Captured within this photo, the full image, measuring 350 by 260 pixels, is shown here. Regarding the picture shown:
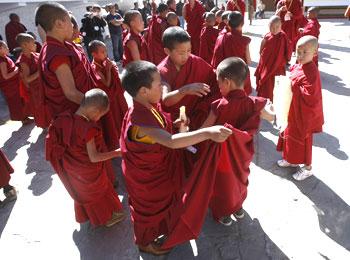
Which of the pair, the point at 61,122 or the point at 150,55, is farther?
the point at 150,55

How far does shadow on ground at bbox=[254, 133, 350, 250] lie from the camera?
262 cm

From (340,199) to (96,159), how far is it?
2.18 m

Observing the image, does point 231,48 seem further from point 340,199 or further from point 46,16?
point 46,16

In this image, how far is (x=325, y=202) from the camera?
296 cm

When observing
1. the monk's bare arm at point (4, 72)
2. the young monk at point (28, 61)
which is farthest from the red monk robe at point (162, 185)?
the monk's bare arm at point (4, 72)

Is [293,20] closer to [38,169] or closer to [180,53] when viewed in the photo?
[180,53]

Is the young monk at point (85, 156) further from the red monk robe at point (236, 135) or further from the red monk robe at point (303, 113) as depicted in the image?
the red monk robe at point (303, 113)

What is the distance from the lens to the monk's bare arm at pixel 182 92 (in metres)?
2.26

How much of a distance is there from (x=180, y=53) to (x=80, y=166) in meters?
1.16

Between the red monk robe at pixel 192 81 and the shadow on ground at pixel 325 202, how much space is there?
50.5 inches

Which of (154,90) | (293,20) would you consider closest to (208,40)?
(293,20)

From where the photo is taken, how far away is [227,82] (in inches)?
90.1

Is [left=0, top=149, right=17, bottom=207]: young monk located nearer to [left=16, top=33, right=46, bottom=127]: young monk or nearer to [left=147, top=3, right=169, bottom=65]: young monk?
[left=16, top=33, right=46, bottom=127]: young monk

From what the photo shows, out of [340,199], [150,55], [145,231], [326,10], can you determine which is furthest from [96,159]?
[326,10]
